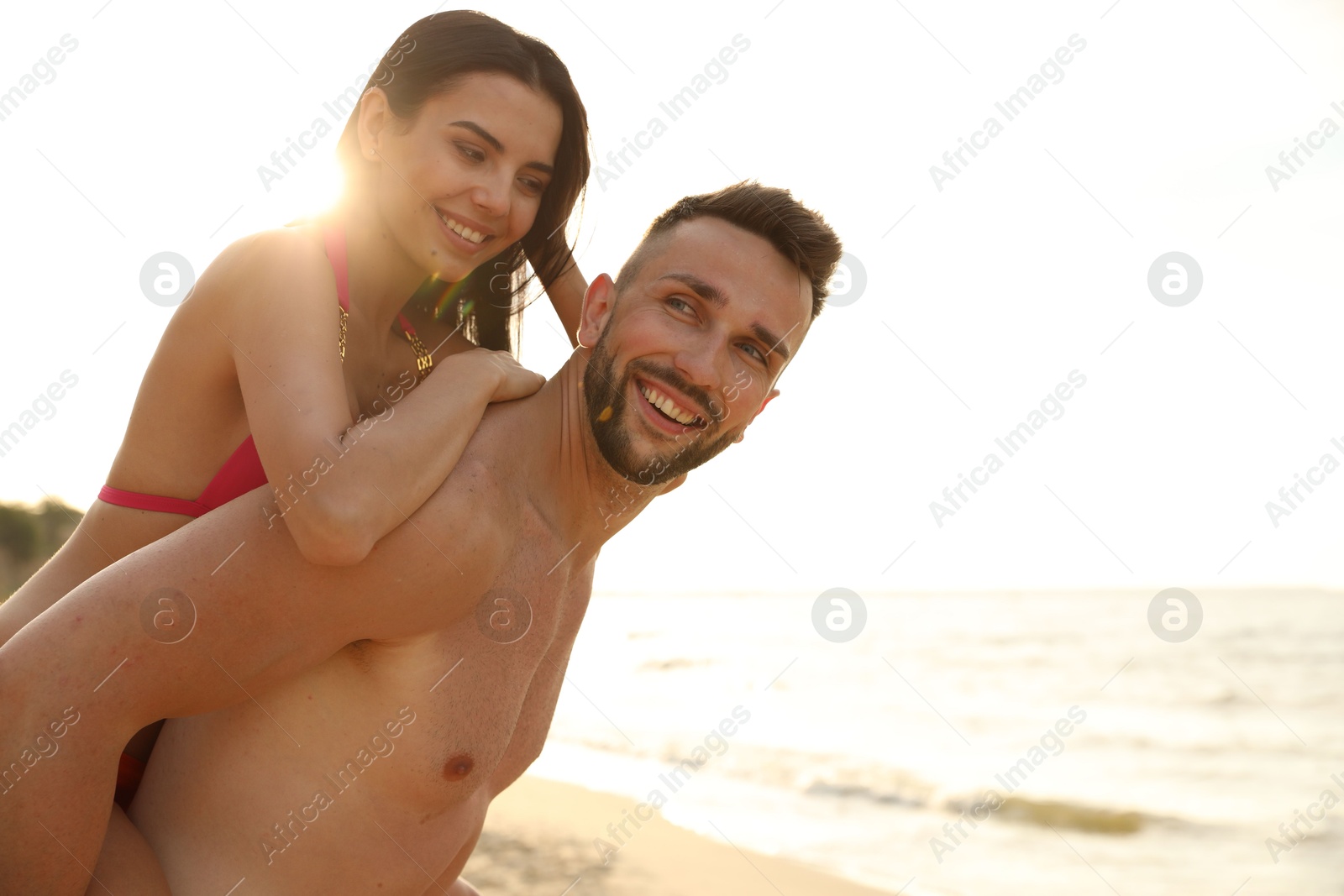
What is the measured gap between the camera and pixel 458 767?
244 centimetres

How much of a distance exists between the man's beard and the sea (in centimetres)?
557

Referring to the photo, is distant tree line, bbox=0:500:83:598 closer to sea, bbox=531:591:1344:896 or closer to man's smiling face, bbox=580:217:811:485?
sea, bbox=531:591:1344:896

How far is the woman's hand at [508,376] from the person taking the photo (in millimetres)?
2642

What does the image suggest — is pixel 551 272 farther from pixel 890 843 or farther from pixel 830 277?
pixel 890 843

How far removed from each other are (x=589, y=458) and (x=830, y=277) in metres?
1.03

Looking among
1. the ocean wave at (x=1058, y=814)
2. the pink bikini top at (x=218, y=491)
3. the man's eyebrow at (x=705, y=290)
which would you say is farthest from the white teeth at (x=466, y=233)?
the ocean wave at (x=1058, y=814)

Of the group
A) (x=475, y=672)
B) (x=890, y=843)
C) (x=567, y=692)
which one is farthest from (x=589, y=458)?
(x=567, y=692)

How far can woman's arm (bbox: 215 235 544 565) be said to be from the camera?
208 cm

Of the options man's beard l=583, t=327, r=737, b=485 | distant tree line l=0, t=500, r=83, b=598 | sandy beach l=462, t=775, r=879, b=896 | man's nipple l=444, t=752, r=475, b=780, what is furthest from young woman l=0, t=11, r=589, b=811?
distant tree line l=0, t=500, r=83, b=598

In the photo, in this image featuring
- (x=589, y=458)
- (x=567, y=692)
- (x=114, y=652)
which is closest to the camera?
(x=114, y=652)

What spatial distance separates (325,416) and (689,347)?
3.15 feet

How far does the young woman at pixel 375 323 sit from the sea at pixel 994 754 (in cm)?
555

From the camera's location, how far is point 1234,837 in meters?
9.49

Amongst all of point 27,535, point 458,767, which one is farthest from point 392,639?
point 27,535
